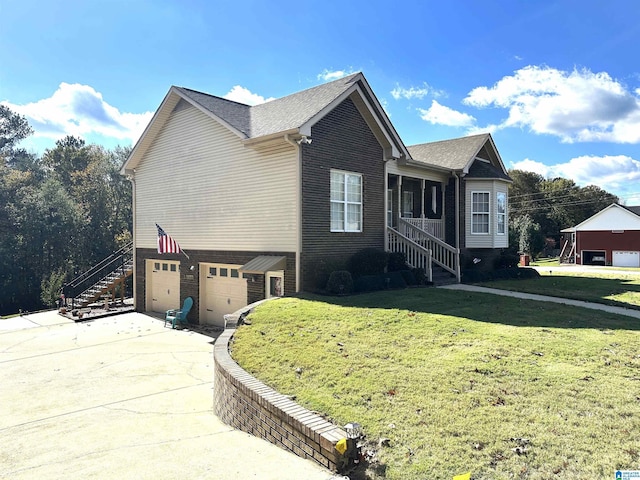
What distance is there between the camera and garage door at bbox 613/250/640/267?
34.7m

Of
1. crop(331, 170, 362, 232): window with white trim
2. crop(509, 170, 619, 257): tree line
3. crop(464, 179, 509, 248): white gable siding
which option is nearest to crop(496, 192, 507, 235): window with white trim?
crop(464, 179, 509, 248): white gable siding

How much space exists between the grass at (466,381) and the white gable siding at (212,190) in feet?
13.3

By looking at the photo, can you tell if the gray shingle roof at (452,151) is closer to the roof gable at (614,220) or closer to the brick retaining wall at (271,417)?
the brick retaining wall at (271,417)

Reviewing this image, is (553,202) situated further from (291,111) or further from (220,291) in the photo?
(220,291)

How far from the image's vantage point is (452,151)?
19.6 metres

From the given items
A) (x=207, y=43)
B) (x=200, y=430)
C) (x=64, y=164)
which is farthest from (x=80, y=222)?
(x=200, y=430)

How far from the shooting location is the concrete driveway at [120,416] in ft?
15.0

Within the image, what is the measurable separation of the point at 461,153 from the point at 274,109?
907 cm

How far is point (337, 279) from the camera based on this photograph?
1186cm

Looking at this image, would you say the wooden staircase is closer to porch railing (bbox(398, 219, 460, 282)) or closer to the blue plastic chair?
porch railing (bbox(398, 219, 460, 282))

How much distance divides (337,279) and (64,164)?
1725 inches

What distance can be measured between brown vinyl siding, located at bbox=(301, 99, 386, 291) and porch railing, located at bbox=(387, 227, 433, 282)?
692 millimetres

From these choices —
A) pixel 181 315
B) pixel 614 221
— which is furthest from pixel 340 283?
pixel 614 221

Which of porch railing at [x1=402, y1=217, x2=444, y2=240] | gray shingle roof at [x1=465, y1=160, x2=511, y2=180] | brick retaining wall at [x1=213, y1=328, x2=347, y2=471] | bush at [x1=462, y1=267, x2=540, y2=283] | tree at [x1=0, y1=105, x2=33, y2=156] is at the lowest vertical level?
brick retaining wall at [x1=213, y1=328, x2=347, y2=471]
